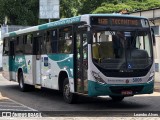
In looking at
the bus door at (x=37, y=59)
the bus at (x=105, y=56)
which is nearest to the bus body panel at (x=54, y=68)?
the bus at (x=105, y=56)

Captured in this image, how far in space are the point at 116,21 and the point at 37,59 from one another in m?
5.60

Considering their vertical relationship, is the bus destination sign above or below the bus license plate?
above

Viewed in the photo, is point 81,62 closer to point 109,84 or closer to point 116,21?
point 109,84

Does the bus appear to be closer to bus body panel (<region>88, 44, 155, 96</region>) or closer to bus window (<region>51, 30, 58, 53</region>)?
bus body panel (<region>88, 44, 155, 96</region>)

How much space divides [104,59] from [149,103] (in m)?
2.85

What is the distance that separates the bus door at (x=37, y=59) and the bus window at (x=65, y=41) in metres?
2.50

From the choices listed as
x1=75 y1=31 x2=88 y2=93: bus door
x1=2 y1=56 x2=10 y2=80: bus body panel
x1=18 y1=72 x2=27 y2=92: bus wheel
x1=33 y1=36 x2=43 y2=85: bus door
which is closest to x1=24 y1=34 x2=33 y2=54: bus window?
x1=33 y1=36 x2=43 y2=85: bus door

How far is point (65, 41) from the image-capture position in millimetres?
14805

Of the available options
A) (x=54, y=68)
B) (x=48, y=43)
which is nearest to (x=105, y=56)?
(x=54, y=68)

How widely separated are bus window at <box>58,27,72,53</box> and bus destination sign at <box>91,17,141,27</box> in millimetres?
1524

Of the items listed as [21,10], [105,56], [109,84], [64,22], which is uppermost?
[21,10]

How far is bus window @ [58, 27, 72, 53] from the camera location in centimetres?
1442

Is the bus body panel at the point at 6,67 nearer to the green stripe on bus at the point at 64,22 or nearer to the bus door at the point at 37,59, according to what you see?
the bus door at the point at 37,59

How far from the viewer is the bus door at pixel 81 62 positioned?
13195 millimetres
